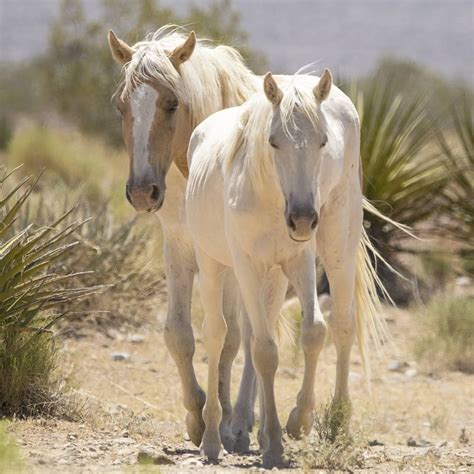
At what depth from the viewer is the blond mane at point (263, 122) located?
589 centimetres

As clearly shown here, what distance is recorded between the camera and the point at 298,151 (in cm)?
580

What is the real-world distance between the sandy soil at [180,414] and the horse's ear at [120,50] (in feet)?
7.37

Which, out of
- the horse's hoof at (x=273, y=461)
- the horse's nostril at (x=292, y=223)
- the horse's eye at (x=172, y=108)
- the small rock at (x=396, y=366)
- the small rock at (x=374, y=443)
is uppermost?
the horse's eye at (x=172, y=108)

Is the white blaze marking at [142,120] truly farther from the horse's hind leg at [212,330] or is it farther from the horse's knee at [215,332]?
the horse's knee at [215,332]

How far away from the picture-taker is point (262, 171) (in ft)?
20.0

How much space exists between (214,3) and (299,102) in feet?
55.5

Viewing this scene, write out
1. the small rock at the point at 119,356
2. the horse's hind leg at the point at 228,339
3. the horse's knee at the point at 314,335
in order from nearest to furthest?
1. the horse's knee at the point at 314,335
2. the horse's hind leg at the point at 228,339
3. the small rock at the point at 119,356

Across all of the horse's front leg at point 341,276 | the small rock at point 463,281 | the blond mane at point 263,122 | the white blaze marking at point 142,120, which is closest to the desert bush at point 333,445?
the horse's front leg at point 341,276

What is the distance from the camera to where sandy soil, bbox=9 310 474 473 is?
6.39 meters

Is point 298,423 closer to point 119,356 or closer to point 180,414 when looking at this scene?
point 180,414

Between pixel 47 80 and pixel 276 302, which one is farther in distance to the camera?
pixel 47 80

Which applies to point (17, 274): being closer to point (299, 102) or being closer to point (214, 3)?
point (299, 102)

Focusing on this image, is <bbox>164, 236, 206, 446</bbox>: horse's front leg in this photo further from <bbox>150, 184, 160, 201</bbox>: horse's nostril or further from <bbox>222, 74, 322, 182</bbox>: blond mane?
<bbox>222, 74, 322, 182</bbox>: blond mane

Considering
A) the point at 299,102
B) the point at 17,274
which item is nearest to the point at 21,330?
the point at 17,274
